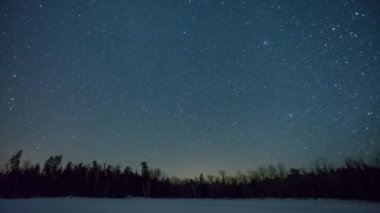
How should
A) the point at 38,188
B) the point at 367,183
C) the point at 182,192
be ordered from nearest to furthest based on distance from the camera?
the point at 367,183
the point at 38,188
the point at 182,192

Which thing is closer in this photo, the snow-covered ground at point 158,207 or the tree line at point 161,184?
the snow-covered ground at point 158,207

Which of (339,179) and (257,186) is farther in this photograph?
(257,186)

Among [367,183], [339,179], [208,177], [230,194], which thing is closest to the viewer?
[367,183]

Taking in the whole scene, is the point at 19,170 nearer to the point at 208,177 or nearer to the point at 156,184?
the point at 156,184

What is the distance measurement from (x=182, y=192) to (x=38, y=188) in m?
47.4

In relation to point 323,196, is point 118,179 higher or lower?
higher

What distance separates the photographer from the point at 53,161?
9519 cm

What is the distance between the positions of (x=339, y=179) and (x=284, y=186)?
1846 centimetres

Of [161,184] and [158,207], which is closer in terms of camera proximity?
[158,207]

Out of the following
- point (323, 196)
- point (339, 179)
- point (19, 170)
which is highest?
point (19, 170)

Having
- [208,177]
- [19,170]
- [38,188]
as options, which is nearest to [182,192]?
[208,177]

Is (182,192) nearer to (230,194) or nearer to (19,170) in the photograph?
(230,194)

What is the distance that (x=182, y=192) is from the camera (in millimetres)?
93188

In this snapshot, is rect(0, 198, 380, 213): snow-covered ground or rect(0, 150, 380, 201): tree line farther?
rect(0, 150, 380, 201): tree line
